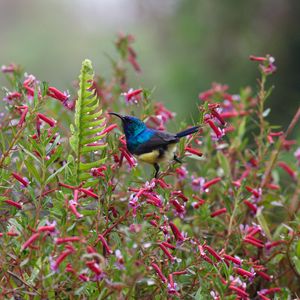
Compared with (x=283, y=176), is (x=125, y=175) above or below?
above

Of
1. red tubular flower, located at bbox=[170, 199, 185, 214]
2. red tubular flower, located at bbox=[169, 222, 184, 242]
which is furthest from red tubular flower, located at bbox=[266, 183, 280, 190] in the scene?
red tubular flower, located at bbox=[169, 222, 184, 242]

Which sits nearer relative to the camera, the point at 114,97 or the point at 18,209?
the point at 18,209

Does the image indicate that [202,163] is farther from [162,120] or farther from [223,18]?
[223,18]

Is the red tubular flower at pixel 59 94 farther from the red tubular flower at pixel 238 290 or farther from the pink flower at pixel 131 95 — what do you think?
the red tubular flower at pixel 238 290

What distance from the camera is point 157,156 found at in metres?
2.77

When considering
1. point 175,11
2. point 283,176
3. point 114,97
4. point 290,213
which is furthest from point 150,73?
point 290,213

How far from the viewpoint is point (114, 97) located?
11.7ft

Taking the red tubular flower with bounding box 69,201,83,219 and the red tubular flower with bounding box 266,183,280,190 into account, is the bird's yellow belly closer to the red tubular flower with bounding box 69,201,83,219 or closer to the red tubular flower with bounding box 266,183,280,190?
the red tubular flower with bounding box 266,183,280,190

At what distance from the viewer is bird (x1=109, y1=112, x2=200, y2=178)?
2672 millimetres

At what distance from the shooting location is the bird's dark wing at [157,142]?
2715mm

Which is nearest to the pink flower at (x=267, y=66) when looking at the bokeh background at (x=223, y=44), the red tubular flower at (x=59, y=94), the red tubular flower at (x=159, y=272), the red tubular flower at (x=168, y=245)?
the red tubular flower at (x=59, y=94)

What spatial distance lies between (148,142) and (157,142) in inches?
1.5

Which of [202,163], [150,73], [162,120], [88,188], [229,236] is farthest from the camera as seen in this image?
[150,73]

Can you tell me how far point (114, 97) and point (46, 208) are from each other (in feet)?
4.76
